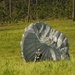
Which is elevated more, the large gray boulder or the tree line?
the large gray boulder

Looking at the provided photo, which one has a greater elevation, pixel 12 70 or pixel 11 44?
pixel 12 70

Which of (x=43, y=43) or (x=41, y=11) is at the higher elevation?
(x=43, y=43)

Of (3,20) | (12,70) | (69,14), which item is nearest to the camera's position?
(12,70)

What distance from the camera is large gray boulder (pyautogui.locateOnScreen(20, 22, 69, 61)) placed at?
18359 millimetres

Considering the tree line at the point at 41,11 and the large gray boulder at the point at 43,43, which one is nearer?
the large gray boulder at the point at 43,43

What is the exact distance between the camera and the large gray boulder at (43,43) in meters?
18.4

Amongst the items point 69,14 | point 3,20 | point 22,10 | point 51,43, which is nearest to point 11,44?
point 51,43

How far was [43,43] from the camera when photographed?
18812 millimetres

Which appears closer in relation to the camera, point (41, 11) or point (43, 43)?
point (43, 43)

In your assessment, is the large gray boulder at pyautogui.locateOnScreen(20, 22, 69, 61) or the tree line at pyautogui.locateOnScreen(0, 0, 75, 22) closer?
the large gray boulder at pyautogui.locateOnScreen(20, 22, 69, 61)

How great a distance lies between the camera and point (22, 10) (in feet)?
273

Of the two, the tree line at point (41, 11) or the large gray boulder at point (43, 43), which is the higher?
the large gray boulder at point (43, 43)

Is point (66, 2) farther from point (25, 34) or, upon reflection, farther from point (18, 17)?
point (25, 34)

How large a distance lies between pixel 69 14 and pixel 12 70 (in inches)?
2493
